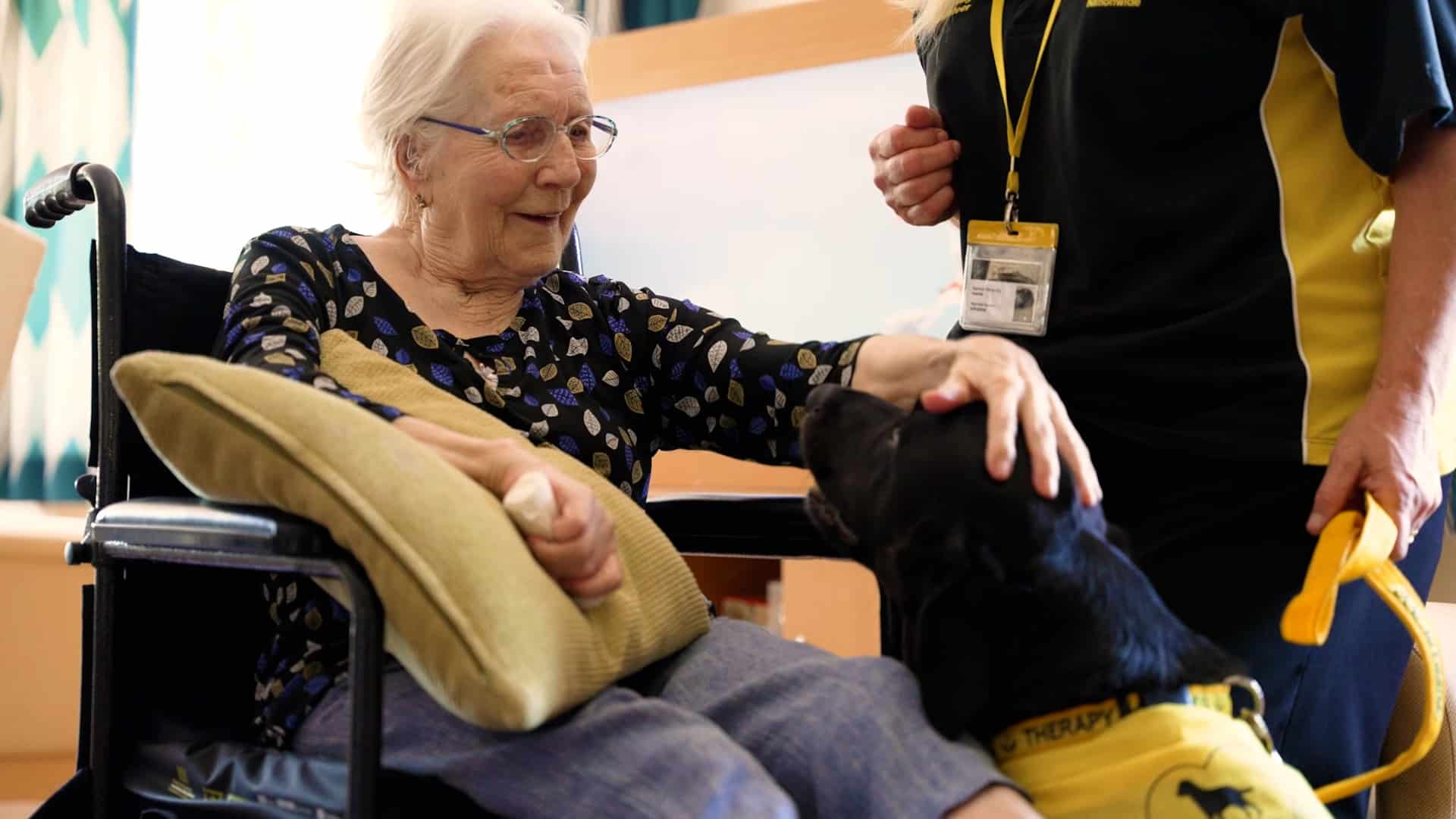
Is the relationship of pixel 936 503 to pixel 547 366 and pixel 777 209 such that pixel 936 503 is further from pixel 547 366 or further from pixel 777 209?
pixel 777 209

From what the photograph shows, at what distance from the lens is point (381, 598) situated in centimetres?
89

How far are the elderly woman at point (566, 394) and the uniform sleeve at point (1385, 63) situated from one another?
0.35m

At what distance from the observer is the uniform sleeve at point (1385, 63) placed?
1045 mm

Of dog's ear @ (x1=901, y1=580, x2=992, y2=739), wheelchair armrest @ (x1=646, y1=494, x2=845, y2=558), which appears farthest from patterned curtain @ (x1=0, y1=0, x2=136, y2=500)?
dog's ear @ (x1=901, y1=580, x2=992, y2=739)

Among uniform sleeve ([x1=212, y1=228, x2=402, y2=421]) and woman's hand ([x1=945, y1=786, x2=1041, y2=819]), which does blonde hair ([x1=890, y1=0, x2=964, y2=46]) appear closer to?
uniform sleeve ([x1=212, y1=228, x2=402, y2=421])

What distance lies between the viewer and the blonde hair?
1435 millimetres

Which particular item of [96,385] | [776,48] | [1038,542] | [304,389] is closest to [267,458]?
[304,389]

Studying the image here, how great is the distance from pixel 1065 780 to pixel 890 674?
151mm

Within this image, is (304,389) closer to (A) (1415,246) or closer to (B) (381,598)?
(B) (381,598)

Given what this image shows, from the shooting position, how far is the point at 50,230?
296cm

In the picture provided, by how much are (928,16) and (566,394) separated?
597mm

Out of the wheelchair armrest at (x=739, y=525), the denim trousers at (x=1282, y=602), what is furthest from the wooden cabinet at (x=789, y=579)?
the denim trousers at (x=1282, y=602)

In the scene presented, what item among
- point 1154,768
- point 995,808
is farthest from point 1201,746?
point 995,808

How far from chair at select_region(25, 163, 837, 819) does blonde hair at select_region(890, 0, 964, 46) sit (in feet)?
1.84
